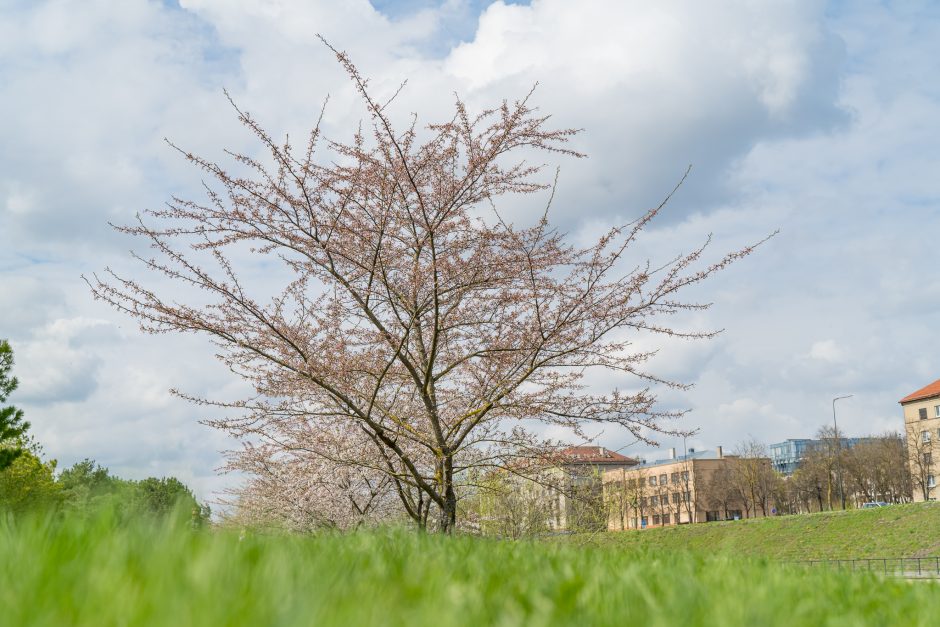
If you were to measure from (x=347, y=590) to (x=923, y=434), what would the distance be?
90687 mm

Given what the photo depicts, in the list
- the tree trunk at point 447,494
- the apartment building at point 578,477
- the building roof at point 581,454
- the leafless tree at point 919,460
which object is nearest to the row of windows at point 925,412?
the leafless tree at point 919,460

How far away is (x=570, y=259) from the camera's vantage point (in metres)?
11.4

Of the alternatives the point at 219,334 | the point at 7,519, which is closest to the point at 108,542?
the point at 7,519

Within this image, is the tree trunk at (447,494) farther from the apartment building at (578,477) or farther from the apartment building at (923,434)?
the apartment building at (923,434)

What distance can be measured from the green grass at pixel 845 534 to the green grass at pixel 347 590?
38.8m

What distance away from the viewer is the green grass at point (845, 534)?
43938mm

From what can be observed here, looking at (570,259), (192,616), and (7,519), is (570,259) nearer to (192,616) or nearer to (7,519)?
(7,519)

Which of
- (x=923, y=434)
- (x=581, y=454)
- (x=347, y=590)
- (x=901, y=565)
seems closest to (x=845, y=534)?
(x=901, y=565)

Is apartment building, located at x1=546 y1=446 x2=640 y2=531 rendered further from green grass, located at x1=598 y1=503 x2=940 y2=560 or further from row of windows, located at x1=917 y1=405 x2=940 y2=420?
row of windows, located at x1=917 y1=405 x2=940 y2=420

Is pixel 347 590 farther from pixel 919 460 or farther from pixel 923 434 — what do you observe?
pixel 923 434

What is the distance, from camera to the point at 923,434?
78562 millimetres

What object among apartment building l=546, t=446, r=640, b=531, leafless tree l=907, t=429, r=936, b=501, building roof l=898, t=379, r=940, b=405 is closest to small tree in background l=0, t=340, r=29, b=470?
apartment building l=546, t=446, r=640, b=531

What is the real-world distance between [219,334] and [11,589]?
823 cm

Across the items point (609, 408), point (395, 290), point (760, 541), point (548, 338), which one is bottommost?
point (760, 541)
